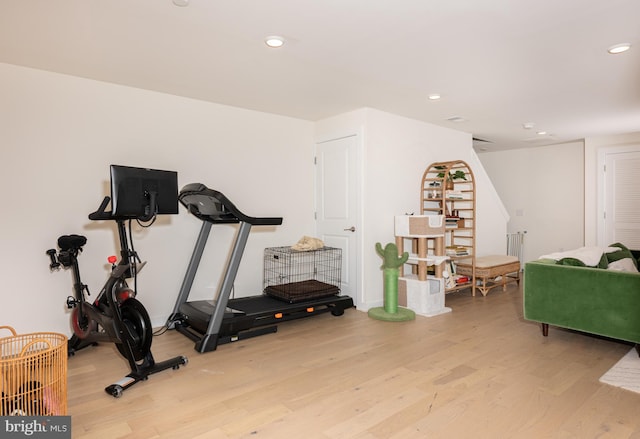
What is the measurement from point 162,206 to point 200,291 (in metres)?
1.49

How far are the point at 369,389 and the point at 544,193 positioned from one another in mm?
6281

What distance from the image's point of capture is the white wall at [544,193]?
6.89 m

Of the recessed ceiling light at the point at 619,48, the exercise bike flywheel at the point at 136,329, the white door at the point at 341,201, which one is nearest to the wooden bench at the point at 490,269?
the white door at the point at 341,201

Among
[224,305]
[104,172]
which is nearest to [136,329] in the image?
[224,305]

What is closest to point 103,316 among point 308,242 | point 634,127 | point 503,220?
point 308,242

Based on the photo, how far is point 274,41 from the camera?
2781 mm

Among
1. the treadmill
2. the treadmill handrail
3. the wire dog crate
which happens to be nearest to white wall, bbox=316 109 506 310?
the wire dog crate

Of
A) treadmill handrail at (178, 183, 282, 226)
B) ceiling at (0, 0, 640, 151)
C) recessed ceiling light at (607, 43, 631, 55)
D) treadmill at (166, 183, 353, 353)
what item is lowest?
treadmill at (166, 183, 353, 353)

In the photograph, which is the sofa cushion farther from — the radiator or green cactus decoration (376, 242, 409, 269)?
the radiator

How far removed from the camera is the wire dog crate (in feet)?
13.9

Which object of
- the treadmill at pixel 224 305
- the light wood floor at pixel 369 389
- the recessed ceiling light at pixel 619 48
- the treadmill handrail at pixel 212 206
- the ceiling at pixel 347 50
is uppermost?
the ceiling at pixel 347 50

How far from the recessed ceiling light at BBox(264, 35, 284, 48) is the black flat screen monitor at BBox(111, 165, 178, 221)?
1.23 metres

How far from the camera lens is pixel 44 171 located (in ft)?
11.1

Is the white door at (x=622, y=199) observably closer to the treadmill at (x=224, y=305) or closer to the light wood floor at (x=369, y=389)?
the light wood floor at (x=369, y=389)
